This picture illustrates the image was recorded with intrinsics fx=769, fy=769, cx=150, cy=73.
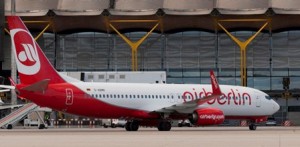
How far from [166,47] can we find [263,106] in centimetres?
3442

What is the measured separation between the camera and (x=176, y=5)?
85250 mm

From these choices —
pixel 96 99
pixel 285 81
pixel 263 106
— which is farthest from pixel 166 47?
pixel 96 99

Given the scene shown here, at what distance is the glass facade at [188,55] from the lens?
302 ft

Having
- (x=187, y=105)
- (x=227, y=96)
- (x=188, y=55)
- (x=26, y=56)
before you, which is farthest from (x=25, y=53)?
(x=188, y=55)

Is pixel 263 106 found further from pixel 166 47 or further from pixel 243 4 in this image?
pixel 166 47

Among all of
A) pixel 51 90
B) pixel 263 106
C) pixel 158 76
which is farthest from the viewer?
pixel 158 76

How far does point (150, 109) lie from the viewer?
5516cm

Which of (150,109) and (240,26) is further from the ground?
(240,26)

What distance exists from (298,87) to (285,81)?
7837 millimetres

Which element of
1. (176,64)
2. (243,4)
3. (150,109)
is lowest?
(150,109)

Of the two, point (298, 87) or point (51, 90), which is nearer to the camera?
point (51, 90)

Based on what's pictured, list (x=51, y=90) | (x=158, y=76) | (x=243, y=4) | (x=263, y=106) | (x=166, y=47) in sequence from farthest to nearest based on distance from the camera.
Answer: (x=166, y=47), (x=243, y=4), (x=158, y=76), (x=263, y=106), (x=51, y=90)

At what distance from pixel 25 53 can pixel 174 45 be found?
44.7 meters

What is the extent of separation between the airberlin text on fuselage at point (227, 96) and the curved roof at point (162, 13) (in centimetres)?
2417
